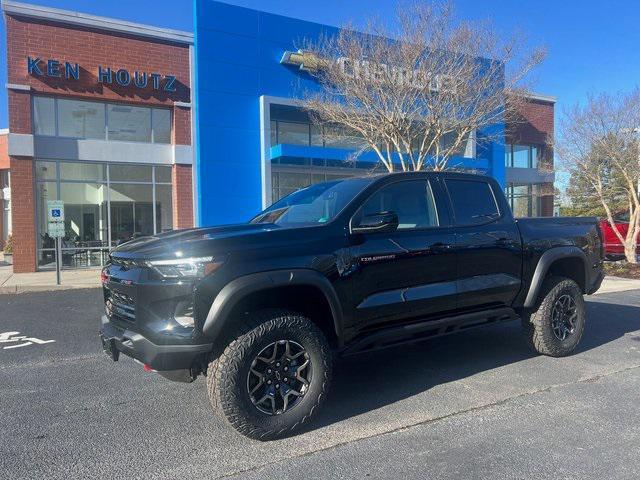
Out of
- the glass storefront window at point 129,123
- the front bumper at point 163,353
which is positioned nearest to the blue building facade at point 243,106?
the glass storefront window at point 129,123

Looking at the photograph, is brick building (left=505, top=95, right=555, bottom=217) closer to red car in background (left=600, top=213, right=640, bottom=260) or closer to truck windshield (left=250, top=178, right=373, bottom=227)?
red car in background (left=600, top=213, right=640, bottom=260)

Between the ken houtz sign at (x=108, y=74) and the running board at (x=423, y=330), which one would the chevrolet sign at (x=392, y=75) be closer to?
the ken houtz sign at (x=108, y=74)

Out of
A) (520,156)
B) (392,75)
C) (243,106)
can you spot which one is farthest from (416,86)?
(520,156)

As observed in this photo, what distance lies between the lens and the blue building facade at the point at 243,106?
679 inches

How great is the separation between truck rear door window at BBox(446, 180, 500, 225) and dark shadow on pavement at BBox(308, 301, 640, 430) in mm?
1523

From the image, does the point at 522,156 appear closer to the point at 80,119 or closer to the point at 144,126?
the point at 144,126

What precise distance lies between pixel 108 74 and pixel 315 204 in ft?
46.3

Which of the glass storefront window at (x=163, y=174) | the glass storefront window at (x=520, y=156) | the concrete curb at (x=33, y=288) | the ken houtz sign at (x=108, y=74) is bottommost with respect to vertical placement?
the concrete curb at (x=33, y=288)

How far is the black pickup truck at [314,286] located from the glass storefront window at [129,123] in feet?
43.9

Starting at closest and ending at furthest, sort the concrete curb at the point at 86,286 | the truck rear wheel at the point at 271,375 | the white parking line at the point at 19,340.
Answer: the truck rear wheel at the point at 271,375
the white parking line at the point at 19,340
the concrete curb at the point at 86,286

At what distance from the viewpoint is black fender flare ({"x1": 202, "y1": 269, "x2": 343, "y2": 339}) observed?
3383mm

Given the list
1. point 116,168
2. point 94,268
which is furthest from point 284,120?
point 94,268

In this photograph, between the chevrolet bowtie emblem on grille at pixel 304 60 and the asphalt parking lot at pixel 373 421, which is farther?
the chevrolet bowtie emblem on grille at pixel 304 60

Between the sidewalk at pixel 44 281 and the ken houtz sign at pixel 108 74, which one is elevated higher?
the ken houtz sign at pixel 108 74
